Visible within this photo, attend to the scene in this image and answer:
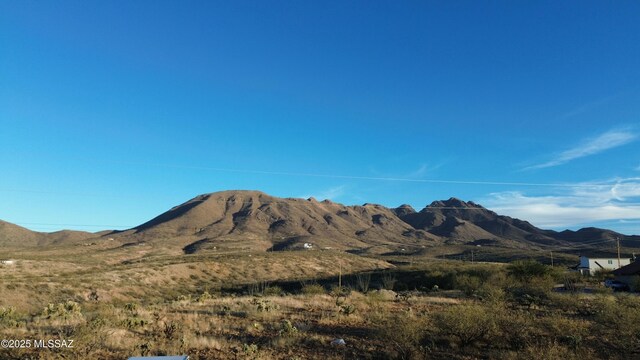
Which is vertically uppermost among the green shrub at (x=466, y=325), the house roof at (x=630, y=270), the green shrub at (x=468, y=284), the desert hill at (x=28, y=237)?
the desert hill at (x=28, y=237)

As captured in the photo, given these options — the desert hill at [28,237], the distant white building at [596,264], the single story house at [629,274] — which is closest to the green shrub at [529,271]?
the single story house at [629,274]

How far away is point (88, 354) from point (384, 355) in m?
8.05

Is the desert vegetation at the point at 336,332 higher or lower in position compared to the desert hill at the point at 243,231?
lower

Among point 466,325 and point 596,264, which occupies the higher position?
point 596,264

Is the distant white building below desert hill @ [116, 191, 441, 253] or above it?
below

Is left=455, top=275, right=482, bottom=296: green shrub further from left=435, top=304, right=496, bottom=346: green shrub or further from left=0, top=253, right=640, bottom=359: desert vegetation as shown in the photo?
left=435, top=304, right=496, bottom=346: green shrub

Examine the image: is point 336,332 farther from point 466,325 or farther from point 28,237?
point 28,237

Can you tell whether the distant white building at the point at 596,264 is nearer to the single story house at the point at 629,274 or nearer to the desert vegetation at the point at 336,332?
the single story house at the point at 629,274

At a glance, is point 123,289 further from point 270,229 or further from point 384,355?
point 270,229

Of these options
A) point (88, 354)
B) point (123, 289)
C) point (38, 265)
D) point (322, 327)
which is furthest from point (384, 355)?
point (38, 265)

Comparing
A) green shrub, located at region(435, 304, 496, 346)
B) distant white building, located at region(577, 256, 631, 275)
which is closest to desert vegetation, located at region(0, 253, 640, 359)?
green shrub, located at region(435, 304, 496, 346)

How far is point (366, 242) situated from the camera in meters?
183

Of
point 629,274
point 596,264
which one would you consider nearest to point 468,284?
point 629,274

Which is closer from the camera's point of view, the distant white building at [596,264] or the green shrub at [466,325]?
the green shrub at [466,325]
